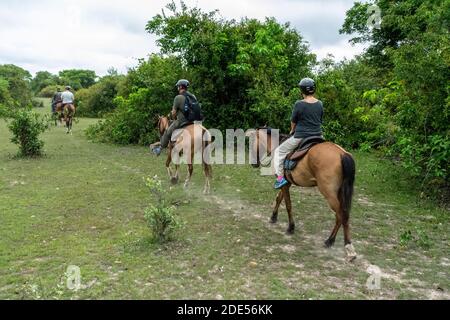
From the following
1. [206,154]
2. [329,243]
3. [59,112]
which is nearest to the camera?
[329,243]

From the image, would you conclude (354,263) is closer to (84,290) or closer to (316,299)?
(316,299)

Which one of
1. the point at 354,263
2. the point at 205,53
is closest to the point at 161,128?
the point at 205,53

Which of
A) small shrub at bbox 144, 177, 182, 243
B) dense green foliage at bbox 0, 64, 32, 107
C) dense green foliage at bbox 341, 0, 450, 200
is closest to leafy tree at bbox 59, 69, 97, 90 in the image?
dense green foliage at bbox 0, 64, 32, 107

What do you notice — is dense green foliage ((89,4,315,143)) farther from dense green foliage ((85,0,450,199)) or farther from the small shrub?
the small shrub

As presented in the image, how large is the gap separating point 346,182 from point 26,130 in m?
10.5

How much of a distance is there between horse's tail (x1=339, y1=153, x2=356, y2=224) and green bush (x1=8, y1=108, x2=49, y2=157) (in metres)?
10.2

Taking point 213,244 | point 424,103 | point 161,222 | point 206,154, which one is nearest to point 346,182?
point 213,244

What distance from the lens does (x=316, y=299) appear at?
4.50m

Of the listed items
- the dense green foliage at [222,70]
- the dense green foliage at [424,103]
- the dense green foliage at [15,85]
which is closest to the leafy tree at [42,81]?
the dense green foliage at [15,85]

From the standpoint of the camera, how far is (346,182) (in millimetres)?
5555

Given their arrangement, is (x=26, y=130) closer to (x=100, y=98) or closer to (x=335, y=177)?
→ (x=335, y=177)

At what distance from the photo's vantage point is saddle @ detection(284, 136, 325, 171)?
20.2 feet

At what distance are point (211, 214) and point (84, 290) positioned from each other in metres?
3.35
